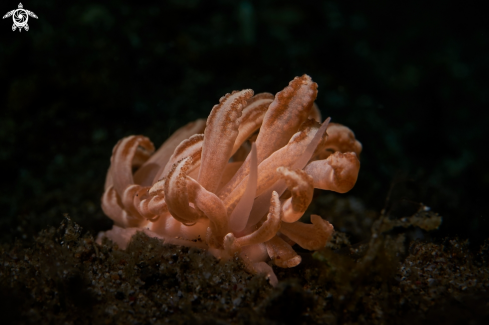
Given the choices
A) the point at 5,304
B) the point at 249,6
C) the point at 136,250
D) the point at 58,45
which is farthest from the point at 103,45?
the point at 5,304

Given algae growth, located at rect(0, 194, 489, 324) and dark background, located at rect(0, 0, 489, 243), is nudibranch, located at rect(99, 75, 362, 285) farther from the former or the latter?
dark background, located at rect(0, 0, 489, 243)

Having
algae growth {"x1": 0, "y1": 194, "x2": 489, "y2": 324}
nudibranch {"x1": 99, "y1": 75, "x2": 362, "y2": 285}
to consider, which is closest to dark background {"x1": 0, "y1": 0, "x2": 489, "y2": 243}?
algae growth {"x1": 0, "y1": 194, "x2": 489, "y2": 324}

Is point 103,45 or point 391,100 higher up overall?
point 391,100

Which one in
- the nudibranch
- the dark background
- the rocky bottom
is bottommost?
the rocky bottom

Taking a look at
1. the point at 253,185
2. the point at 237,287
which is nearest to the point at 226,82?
the point at 253,185

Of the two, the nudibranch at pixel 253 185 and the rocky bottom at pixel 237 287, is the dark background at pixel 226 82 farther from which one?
the nudibranch at pixel 253 185

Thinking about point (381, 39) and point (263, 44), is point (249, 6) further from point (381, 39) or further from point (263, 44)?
point (381, 39)
